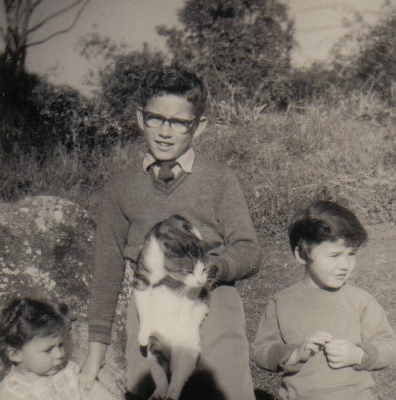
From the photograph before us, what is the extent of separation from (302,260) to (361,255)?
6.40 feet

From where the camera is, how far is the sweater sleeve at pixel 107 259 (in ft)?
5.92

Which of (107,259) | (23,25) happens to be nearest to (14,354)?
(107,259)

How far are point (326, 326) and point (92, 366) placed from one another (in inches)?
28.0

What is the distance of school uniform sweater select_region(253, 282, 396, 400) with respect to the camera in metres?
1.59

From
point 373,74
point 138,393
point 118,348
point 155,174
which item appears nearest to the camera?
point 138,393

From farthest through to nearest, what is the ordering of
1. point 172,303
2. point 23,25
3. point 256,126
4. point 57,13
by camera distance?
1. point 256,126
2. point 57,13
3. point 23,25
4. point 172,303

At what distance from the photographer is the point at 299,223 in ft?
5.66

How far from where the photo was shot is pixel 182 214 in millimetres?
1702

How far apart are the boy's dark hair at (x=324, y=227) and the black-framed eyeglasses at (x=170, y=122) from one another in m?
0.43

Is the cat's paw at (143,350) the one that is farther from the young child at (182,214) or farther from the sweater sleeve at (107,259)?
the sweater sleeve at (107,259)

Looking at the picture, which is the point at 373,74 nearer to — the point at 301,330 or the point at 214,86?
the point at 214,86

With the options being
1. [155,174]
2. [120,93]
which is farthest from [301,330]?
[120,93]

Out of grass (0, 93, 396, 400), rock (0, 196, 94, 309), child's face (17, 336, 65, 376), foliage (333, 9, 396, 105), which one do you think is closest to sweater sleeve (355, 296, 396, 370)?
child's face (17, 336, 65, 376)

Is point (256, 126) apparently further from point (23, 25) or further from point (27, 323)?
point (27, 323)
